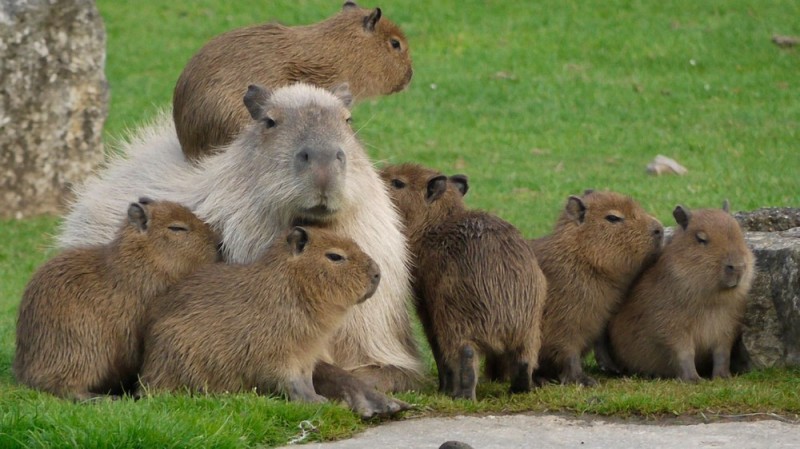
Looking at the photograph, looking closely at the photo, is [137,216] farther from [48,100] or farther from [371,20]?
[48,100]

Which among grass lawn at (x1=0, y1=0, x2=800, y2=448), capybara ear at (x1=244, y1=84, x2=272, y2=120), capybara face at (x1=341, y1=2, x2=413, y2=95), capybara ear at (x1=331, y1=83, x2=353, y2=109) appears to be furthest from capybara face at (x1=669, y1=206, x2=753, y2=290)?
grass lawn at (x1=0, y1=0, x2=800, y2=448)

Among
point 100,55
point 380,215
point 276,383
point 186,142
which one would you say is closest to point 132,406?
point 276,383

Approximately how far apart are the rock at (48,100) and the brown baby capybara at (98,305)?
634 centimetres

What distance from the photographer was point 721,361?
705 cm

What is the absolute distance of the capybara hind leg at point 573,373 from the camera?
22.5ft

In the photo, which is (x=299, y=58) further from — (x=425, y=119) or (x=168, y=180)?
(x=425, y=119)

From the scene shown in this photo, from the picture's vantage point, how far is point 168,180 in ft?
24.9

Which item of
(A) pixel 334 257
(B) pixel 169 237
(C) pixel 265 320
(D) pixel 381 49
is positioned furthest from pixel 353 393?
(D) pixel 381 49

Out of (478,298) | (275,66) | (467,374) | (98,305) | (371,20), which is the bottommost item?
(467,374)

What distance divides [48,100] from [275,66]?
579 cm

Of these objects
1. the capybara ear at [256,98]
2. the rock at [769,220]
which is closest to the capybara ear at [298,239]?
the capybara ear at [256,98]

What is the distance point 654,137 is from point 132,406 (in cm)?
1049

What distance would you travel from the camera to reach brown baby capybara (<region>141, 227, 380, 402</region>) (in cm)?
615

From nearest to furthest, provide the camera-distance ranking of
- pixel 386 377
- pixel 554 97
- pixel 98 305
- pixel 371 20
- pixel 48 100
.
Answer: pixel 98 305 < pixel 386 377 < pixel 371 20 < pixel 48 100 < pixel 554 97
